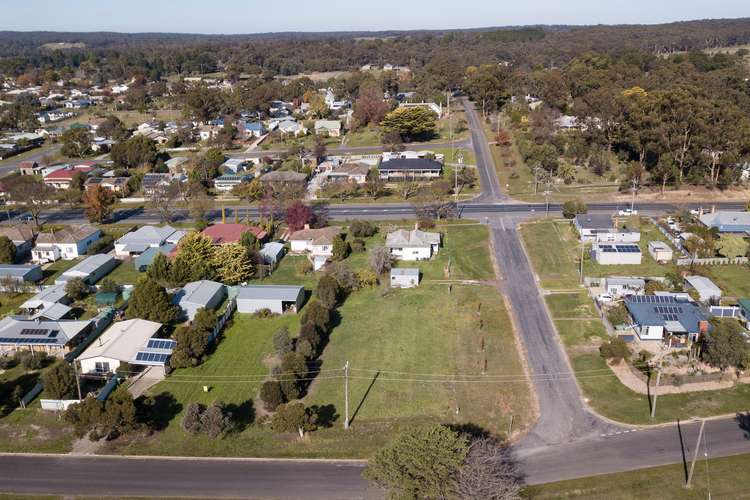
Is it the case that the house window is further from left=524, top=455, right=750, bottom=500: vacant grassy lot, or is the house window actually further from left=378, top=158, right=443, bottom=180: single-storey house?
left=378, top=158, right=443, bottom=180: single-storey house

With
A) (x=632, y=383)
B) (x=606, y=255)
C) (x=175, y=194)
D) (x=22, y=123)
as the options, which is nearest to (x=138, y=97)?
(x=22, y=123)

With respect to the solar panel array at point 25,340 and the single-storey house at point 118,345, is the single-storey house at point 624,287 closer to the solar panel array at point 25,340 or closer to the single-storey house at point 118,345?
the single-storey house at point 118,345

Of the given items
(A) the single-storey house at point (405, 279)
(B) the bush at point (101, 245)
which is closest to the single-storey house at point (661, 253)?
(A) the single-storey house at point (405, 279)

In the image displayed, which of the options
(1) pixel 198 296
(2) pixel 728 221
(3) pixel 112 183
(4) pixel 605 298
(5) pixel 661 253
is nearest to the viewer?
(1) pixel 198 296

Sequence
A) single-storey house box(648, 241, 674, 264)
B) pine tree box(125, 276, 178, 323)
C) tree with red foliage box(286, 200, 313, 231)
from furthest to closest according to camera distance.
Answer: tree with red foliage box(286, 200, 313, 231)
single-storey house box(648, 241, 674, 264)
pine tree box(125, 276, 178, 323)

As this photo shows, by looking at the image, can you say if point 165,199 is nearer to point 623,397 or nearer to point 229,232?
point 229,232

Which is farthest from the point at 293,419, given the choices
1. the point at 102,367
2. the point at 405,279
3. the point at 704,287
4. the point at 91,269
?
the point at 704,287

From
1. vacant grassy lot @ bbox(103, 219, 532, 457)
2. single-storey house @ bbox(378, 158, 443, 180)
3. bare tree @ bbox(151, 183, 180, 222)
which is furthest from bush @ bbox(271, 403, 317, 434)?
single-storey house @ bbox(378, 158, 443, 180)
